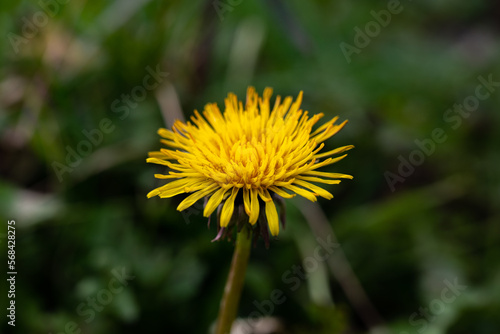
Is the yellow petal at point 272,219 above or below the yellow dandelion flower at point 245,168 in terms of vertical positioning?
below

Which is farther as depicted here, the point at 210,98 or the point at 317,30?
the point at 317,30

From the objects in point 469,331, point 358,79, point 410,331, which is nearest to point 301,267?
point 410,331

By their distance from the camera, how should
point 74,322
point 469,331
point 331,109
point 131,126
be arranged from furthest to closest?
point 331,109, point 131,126, point 469,331, point 74,322

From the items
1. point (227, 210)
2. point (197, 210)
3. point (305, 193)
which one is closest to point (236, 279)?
point (227, 210)

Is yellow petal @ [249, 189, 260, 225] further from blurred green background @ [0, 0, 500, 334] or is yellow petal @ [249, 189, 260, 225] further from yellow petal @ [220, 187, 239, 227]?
blurred green background @ [0, 0, 500, 334]

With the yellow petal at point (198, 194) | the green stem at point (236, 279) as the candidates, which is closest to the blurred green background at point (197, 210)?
the green stem at point (236, 279)

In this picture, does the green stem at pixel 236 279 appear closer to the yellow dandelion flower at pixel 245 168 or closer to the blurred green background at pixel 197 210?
the yellow dandelion flower at pixel 245 168

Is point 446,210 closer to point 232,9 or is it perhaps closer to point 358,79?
point 358,79

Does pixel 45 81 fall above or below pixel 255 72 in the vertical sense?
above
